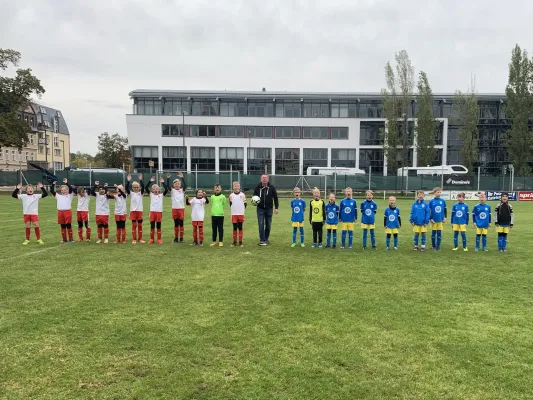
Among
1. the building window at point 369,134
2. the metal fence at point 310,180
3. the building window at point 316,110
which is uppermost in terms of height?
the building window at point 316,110

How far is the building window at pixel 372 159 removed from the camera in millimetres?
57625

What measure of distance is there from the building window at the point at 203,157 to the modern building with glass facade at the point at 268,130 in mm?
143

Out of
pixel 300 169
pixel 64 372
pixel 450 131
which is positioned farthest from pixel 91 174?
pixel 450 131

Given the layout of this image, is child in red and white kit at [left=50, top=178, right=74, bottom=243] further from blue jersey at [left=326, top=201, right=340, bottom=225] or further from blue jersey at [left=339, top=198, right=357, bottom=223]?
blue jersey at [left=339, top=198, right=357, bottom=223]

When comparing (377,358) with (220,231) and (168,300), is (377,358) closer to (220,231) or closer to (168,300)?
(168,300)

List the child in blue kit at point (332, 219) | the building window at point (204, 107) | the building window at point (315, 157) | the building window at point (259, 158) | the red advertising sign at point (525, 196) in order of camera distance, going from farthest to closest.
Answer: the building window at point (315, 157) → the building window at point (259, 158) → the building window at point (204, 107) → the red advertising sign at point (525, 196) → the child in blue kit at point (332, 219)

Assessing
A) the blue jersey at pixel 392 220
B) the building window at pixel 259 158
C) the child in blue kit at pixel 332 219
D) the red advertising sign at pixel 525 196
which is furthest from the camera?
the building window at pixel 259 158

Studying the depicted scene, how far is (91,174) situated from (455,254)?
35.4 m

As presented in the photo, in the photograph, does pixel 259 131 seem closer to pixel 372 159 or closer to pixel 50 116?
pixel 372 159

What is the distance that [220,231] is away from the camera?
12133 millimetres

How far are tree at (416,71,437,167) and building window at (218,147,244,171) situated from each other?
79.1 feet

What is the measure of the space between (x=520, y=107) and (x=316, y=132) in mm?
25453

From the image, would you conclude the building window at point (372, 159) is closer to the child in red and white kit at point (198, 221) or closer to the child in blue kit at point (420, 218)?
the child in blue kit at point (420, 218)

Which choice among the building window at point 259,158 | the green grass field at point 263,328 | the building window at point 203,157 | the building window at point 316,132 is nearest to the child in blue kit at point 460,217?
the green grass field at point 263,328
